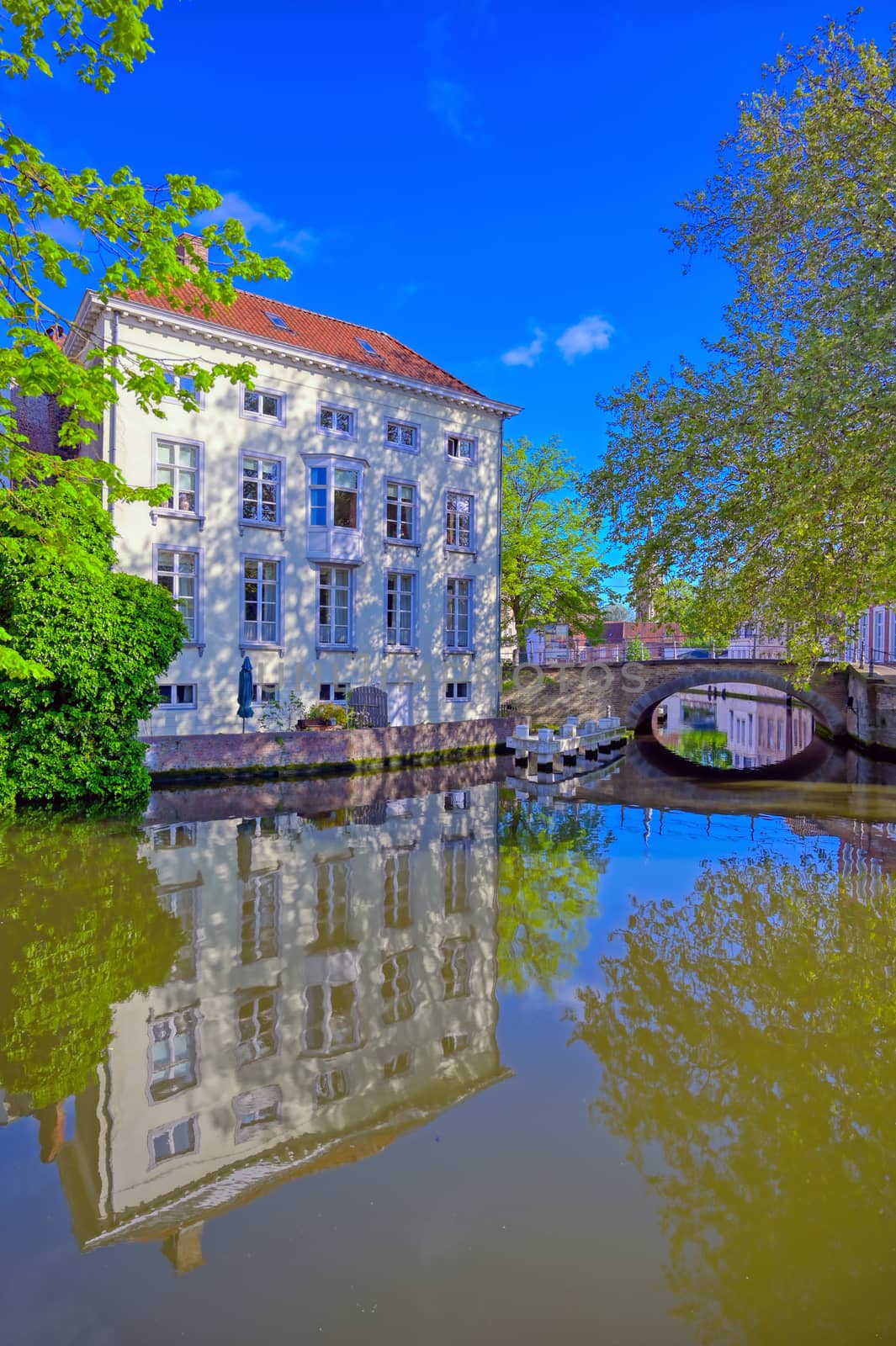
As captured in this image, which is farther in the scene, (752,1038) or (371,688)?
(371,688)

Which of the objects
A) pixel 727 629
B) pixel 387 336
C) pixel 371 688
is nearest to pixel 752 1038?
pixel 727 629

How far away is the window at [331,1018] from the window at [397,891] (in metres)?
1.47

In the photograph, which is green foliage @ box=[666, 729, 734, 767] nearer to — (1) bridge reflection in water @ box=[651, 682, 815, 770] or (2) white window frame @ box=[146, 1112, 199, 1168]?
(1) bridge reflection in water @ box=[651, 682, 815, 770]

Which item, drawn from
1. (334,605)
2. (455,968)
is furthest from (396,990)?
(334,605)

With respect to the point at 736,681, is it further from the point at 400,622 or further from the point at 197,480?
the point at 197,480

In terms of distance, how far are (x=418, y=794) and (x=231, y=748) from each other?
4488 mm

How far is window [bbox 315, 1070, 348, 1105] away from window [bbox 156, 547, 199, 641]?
1638cm

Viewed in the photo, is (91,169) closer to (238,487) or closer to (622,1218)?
(622,1218)

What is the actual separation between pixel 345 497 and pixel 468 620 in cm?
604

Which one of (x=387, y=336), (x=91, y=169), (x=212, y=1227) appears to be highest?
(x=387, y=336)

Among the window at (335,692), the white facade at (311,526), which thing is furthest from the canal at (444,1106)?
the window at (335,692)

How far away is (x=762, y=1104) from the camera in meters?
4.42

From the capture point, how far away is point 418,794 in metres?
16.1

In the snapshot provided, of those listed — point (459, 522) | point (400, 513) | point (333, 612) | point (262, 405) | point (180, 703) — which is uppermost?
point (262, 405)
